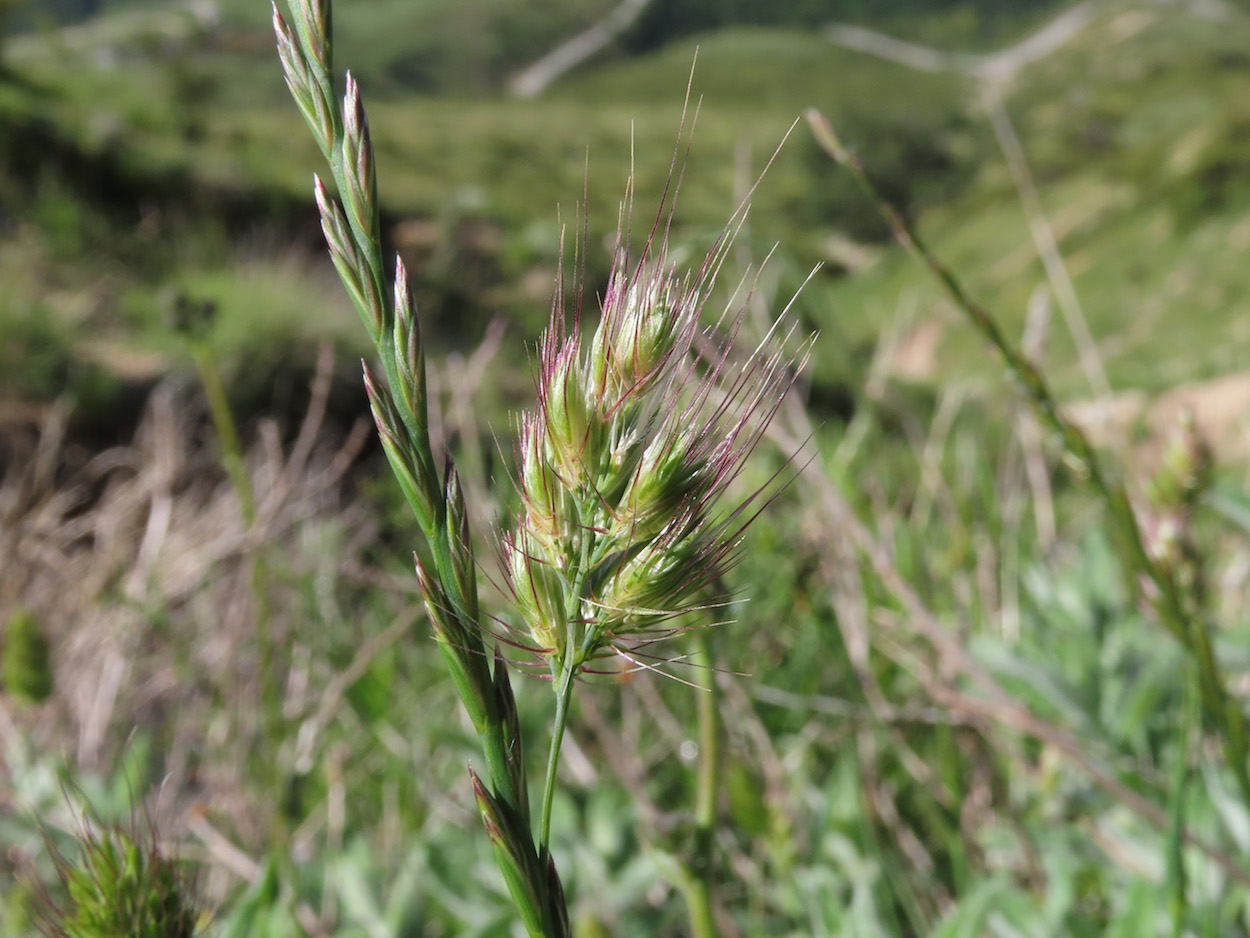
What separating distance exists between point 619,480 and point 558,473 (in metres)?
0.03

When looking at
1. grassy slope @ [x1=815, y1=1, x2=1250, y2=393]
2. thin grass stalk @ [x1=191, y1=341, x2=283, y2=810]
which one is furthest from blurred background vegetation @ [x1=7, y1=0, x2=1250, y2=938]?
grassy slope @ [x1=815, y1=1, x2=1250, y2=393]

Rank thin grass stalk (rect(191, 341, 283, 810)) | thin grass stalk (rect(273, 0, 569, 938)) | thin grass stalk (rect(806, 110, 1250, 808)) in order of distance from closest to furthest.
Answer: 1. thin grass stalk (rect(273, 0, 569, 938))
2. thin grass stalk (rect(806, 110, 1250, 808))
3. thin grass stalk (rect(191, 341, 283, 810))

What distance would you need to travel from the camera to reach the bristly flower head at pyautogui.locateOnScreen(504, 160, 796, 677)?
1.23ft

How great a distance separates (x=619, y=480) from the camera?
0.39 metres

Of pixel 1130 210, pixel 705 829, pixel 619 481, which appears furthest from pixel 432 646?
pixel 1130 210

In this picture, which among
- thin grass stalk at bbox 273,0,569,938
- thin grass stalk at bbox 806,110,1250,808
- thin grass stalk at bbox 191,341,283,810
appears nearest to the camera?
thin grass stalk at bbox 273,0,569,938

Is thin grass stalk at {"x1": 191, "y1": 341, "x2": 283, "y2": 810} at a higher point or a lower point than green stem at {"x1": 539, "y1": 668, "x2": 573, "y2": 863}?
lower

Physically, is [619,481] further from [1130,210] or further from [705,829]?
[1130,210]

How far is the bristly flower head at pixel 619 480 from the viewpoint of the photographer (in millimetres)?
374

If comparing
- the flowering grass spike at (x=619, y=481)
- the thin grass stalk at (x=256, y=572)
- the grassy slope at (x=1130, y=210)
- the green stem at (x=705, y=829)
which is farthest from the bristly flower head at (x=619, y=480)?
the grassy slope at (x=1130, y=210)

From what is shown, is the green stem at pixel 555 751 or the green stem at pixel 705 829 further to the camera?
the green stem at pixel 705 829

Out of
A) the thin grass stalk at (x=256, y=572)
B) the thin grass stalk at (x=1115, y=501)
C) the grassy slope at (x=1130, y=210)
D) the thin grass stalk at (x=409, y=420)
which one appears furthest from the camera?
the grassy slope at (x=1130, y=210)

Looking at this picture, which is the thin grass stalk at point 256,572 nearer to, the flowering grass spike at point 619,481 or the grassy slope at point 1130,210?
the flowering grass spike at point 619,481

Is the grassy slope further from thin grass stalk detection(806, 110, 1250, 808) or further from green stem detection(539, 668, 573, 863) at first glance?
green stem detection(539, 668, 573, 863)
